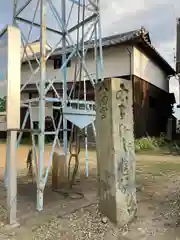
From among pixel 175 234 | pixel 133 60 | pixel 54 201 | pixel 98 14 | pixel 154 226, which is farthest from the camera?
pixel 133 60

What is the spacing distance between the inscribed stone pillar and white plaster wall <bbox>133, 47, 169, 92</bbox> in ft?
37.4

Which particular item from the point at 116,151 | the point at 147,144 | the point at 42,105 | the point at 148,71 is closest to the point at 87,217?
the point at 116,151

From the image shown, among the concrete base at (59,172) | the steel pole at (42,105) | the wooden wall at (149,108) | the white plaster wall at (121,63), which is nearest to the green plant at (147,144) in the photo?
the wooden wall at (149,108)

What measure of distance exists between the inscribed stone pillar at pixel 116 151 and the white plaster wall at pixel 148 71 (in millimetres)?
11393

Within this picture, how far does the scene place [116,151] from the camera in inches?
134

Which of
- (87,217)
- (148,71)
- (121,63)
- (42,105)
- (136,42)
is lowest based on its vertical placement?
(87,217)

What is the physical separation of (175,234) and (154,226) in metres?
0.31

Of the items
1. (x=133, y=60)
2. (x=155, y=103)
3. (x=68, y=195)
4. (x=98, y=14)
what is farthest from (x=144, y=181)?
(x=155, y=103)

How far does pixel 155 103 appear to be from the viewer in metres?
18.0

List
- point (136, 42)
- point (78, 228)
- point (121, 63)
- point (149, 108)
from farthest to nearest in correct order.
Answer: point (149, 108), point (121, 63), point (136, 42), point (78, 228)

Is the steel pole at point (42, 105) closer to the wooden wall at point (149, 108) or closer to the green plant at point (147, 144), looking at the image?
the green plant at point (147, 144)

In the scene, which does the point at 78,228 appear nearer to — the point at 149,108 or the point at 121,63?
the point at 121,63

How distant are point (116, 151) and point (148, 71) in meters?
14.2

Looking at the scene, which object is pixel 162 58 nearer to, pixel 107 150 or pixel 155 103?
pixel 155 103
